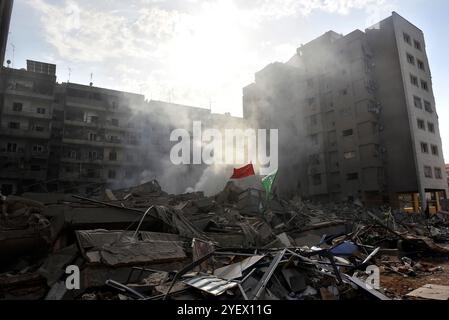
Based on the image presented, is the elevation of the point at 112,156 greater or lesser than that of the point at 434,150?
greater

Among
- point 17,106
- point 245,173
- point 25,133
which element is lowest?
point 245,173

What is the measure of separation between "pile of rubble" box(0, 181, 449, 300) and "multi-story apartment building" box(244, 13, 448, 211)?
2133 cm

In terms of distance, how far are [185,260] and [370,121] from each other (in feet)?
97.7

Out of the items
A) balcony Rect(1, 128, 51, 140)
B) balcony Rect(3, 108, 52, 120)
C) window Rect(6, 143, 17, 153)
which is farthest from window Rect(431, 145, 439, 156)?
window Rect(6, 143, 17, 153)

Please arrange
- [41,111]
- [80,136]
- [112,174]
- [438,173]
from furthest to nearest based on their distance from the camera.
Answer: [112,174], [80,136], [41,111], [438,173]

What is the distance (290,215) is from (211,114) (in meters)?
31.4

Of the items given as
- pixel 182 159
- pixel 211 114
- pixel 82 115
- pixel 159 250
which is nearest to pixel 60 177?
pixel 82 115

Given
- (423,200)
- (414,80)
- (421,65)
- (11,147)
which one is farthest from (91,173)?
(421,65)

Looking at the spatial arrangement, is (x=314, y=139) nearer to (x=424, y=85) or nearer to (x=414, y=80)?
(x=414, y=80)

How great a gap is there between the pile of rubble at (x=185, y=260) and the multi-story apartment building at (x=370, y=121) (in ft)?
70.0

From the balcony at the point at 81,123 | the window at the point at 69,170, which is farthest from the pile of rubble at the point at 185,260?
the balcony at the point at 81,123

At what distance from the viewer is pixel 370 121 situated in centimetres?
3077

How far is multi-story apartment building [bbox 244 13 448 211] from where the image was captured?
29.7 m

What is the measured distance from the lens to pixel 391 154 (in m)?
30.4
